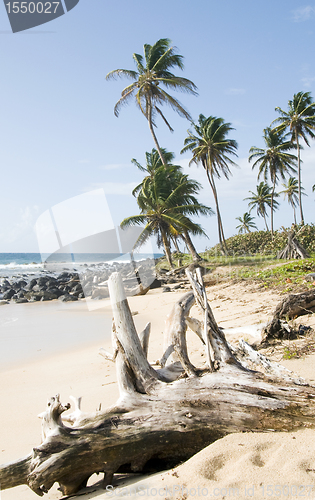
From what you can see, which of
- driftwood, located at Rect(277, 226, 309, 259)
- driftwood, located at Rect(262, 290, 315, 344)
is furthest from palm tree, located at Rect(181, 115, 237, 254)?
driftwood, located at Rect(262, 290, 315, 344)

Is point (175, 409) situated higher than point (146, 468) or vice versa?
point (175, 409)

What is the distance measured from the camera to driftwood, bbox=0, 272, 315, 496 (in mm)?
2285

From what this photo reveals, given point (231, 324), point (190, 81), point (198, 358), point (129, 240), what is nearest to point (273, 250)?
point (129, 240)

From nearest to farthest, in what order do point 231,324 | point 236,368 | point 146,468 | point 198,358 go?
point 146,468, point 236,368, point 198,358, point 231,324

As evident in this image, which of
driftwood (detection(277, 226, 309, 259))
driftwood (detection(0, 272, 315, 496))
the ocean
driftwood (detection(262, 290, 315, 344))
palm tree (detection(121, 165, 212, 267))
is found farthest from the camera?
the ocean

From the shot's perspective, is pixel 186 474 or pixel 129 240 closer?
pixel 186 474

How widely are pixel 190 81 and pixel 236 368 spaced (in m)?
24.0

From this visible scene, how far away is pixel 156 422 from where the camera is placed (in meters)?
2.47

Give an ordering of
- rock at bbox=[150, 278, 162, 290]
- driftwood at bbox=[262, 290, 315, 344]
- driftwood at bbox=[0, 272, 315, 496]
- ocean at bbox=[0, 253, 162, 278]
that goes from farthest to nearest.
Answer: ocean at bbox=[0, 253, 162, 278] → rock at bbox=[150, 278, 162, 290] → driftwood at bbox=[262, 290, 315, 344] → driftwood at bbox=[0, 272, 315, 496]

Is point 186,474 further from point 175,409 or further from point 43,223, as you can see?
point 43,223

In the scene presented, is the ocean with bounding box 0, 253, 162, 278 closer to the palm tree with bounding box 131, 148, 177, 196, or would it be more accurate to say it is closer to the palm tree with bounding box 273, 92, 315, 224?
the palm tree with bounding box 131, 148, 177, 196

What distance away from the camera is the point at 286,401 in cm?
249

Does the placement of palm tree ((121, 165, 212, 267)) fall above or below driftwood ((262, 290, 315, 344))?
above

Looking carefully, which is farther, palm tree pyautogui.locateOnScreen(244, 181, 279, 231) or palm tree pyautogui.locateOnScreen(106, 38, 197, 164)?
palm tree pyautogui.locateOnScreen(244, 181, 279, 231)
